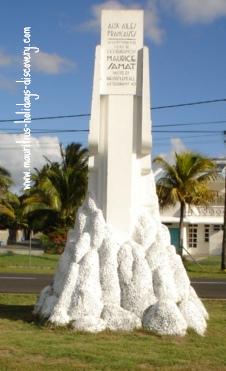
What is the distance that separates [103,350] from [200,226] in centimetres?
3079

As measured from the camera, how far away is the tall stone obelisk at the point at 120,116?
11.2 meters

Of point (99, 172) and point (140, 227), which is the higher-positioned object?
point (99, 172)

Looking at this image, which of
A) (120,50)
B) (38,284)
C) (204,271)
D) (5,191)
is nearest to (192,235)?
(5,191)

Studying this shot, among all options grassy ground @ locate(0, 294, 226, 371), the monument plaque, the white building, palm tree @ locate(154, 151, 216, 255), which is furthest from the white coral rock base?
the white building

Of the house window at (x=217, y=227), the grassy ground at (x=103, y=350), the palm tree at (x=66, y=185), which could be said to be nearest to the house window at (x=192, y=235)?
the house window at (x=217, y=227)

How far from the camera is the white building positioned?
38.3m

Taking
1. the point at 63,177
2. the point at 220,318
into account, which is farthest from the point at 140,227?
the point at 63,177

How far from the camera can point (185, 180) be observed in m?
30.2

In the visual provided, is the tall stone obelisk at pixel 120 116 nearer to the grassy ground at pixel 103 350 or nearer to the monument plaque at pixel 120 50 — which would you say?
the monument plaque at pixel 120 50

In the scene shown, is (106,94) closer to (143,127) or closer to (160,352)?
(143,127)

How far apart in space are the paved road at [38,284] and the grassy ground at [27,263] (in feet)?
6.71

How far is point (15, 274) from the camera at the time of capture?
907 inches

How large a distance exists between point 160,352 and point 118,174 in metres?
3.48

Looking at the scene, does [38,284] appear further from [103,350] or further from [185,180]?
[185,180]
